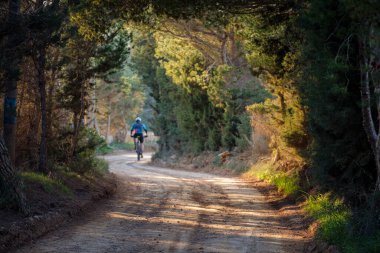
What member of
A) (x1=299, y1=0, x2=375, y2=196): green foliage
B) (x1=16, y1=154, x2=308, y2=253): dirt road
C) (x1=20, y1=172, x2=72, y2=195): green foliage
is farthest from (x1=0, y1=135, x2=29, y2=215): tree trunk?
(x1=299, y1=0, x2=375, y2=196): green foliage

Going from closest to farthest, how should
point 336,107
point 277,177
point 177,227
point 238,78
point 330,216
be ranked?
point 336,107, point 330,216, point 177,227, point 277,177, point 238,78

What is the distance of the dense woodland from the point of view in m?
9.09

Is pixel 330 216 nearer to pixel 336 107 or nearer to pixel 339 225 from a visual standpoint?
pixel 339 225

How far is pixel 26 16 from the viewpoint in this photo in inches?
452

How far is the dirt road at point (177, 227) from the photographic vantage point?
370 inches

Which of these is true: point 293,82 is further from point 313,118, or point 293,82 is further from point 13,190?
point 13,190

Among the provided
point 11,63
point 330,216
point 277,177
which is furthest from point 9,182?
point 277,177

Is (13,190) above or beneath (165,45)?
beneath

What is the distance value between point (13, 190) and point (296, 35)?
7802mm

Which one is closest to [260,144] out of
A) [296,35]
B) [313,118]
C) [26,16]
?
[296,35]

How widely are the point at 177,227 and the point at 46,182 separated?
13.4ft

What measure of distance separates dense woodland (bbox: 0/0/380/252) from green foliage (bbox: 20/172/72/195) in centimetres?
62

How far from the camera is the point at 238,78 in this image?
28.3m

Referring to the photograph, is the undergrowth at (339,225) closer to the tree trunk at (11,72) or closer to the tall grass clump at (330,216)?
the tall grass clump at (330,216)
